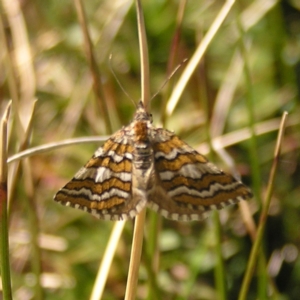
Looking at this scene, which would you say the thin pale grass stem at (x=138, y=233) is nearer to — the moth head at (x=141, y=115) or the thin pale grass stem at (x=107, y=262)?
the moth head at (x=141, y=115)

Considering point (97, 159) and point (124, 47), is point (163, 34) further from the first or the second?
point (97, 159)

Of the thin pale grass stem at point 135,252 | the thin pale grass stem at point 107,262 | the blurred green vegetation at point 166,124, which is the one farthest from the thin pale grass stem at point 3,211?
the blurred green vegetation at point 166,124

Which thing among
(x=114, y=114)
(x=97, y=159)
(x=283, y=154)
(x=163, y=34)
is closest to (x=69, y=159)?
(x=114, y=114)

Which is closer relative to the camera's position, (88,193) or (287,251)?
(88,193)

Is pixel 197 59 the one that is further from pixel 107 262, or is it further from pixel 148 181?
pixel 107 262

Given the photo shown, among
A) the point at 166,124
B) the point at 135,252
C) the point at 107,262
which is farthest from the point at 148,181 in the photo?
the point at 166,124
